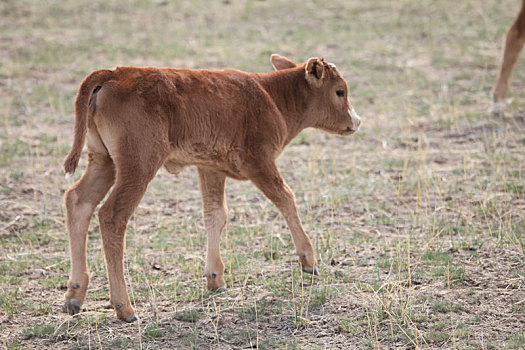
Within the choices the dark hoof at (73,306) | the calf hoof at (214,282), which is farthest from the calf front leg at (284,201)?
the dark hoof at (73,306)

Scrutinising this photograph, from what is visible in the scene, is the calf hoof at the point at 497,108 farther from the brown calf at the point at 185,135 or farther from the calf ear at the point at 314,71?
the calf ear at the point at 314,71

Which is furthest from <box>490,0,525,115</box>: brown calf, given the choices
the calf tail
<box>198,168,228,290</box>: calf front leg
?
the calf tail

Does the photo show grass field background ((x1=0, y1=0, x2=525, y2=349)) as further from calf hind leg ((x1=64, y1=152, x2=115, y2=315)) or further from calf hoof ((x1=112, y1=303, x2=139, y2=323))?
calf hind leg ((x1=64, y1=152, x2=115, y2=315))

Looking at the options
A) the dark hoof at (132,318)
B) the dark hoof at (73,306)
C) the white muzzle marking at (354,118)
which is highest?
the white muzzle marking at (354,118)

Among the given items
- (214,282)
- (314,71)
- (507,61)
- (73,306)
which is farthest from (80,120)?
(507,61)

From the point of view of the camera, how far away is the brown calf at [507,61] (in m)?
10.2

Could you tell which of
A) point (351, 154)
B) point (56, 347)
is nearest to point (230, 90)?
point (56, 347)

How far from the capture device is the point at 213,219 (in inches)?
240

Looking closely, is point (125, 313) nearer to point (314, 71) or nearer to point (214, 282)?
point (214, 282)

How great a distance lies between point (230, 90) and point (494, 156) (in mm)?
4246

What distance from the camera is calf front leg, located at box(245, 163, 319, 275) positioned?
5801 mm

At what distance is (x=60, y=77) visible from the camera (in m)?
12.2

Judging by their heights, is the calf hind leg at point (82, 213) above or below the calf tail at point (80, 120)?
below

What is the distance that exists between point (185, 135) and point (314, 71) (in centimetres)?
145
